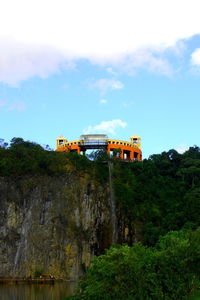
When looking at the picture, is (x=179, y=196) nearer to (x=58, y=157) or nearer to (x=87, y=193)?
(x=87, y=193)

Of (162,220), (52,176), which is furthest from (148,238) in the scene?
(52,176)

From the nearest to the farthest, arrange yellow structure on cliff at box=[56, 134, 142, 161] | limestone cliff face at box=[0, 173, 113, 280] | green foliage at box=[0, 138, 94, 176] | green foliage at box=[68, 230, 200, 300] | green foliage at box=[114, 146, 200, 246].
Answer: green foliage at box=[68, 230, 200, 300], green foliage at box=[114, 146, 200, 246], limestone cliff face at box=[0, 173, 113, 280], green foliage at box=[0, 138, 94, 176], yellow structure on cliff at box=[56, 134, 142, 161]

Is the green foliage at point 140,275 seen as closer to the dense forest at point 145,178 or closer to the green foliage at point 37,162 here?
the dense forest at point 145,178

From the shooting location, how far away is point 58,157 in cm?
5619

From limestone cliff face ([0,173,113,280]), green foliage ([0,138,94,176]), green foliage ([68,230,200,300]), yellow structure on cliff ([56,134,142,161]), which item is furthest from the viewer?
yellow structure on cliff ([56,134,142,161])

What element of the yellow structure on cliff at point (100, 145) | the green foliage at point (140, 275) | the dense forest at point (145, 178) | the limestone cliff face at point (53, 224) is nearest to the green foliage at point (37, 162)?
the dense forest at point (145, 178)

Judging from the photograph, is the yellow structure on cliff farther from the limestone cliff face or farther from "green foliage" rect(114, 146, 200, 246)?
the limestone cliff face

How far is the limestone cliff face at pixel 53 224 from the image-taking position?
167 ft

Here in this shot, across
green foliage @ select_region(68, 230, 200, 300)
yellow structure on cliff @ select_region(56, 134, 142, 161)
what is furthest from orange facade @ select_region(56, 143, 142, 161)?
green foliage @ select_region(68, 230, 200, 300)

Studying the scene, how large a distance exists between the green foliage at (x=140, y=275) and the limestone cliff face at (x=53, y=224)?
2687 cm

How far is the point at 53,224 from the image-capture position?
53.2 m

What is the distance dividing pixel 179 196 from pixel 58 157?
51.6 feet

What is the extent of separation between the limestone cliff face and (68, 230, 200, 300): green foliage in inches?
1058

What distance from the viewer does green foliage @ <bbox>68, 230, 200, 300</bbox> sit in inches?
856
